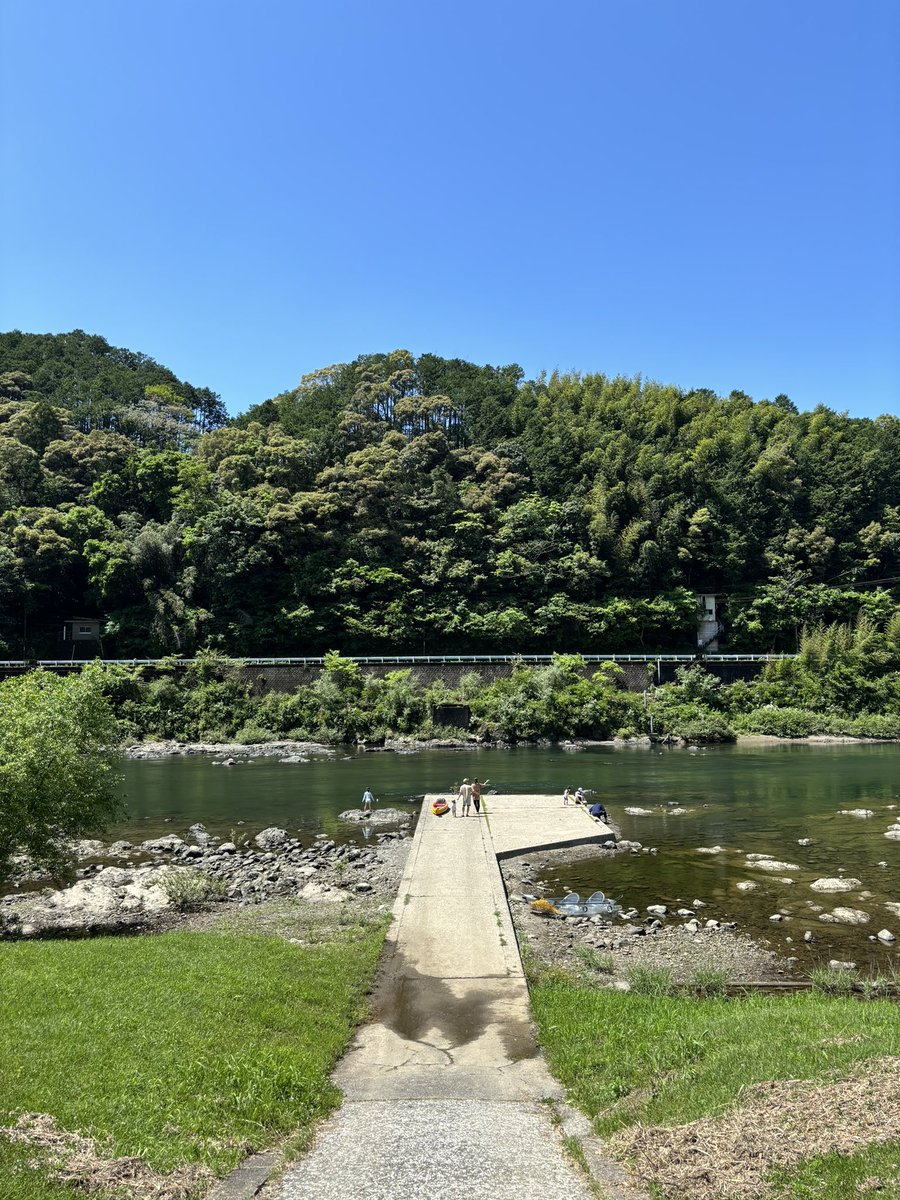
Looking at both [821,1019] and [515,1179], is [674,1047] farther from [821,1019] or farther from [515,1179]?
[515,1179]

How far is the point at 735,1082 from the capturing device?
618cm

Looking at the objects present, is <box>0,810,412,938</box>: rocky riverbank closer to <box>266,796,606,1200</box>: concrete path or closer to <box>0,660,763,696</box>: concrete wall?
<box>266,796,606,1200</box>: concrete path

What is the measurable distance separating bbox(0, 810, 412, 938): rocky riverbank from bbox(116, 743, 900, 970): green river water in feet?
5.36

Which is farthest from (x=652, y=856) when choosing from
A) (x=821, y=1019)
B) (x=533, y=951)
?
(x=821, y=1019)

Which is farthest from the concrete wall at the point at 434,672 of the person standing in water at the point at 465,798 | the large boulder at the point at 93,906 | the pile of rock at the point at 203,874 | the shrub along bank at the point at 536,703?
the large boulder at the point at 93,906

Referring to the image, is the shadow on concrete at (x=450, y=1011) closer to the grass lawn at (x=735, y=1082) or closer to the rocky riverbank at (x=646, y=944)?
the grass lawn at (x=735, y=1082)

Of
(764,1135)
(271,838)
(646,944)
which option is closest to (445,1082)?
(764,1135)

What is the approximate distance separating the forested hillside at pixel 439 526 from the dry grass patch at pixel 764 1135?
52618 millimetres

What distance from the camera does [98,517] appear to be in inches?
2377

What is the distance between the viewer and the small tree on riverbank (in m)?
13.9

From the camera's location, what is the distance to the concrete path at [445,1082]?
5.40 meters

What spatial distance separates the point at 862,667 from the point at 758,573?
16.8 m

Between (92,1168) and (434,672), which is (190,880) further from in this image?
(434,672)

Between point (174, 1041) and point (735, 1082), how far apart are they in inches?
200
